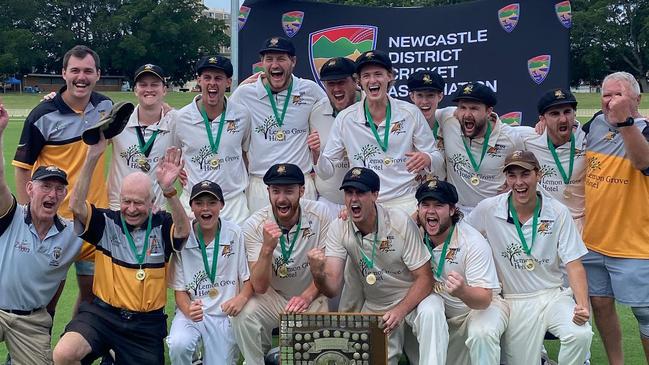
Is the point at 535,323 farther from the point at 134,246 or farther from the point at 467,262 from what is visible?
the point at 134,246

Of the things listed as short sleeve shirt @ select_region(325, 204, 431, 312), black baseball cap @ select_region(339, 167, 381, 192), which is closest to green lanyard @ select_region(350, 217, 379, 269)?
short sleeve shirt @ select_region(325, 204, 431, 312)

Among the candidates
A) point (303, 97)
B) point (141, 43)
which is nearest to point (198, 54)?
point (141, 43)

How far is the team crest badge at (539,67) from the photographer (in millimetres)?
8227

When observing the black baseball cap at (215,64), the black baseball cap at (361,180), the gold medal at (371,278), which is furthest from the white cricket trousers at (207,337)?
the black baseball cap at (215,64)

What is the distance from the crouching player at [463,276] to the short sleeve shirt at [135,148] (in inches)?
89.9

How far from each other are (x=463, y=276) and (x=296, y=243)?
4.41 feet

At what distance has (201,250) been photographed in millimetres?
5762

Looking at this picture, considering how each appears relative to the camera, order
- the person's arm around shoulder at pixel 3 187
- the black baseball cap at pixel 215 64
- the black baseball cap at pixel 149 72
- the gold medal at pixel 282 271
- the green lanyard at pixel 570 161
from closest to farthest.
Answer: the person's arm around shoulder at pixel 3 187
the gold medal at pixel 282 271
the green lanyard at pixel 570 161
the black baseball cap at pixel 215 64
the black baseball cap at pixel 149 72

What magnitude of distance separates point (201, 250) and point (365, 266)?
1.27 metres

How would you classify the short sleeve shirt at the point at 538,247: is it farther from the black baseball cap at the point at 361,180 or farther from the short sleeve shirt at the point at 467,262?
the black baseball cap at the point at 361,180

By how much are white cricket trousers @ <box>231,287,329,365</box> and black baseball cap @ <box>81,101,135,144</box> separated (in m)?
1.67

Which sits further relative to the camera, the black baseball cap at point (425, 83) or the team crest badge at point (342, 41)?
the team crest badge at point (342, 41)

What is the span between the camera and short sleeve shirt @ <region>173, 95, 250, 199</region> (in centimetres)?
645

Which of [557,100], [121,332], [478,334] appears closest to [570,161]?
[557,100]
